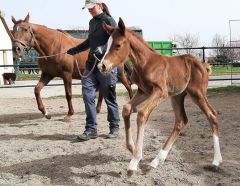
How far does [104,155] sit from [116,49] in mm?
1535

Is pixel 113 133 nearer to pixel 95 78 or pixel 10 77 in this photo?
pixel 95 78

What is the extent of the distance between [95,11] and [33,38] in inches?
97.0

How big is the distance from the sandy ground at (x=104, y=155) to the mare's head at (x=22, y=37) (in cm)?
140

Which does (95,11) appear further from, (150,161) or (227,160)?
(227,160)

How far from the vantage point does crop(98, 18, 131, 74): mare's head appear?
3.85m

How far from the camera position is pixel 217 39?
53.1 meters

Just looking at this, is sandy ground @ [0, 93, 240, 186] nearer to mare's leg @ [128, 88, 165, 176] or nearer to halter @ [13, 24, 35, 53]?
mare's leg @ [128, 88, 165, 176]

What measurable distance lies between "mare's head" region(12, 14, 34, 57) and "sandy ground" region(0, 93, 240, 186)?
1401 millimetres

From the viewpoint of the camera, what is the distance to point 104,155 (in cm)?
489

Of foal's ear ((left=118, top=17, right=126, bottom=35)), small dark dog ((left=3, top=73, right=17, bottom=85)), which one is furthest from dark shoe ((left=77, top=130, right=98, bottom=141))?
small dark dog ((left=3, top=73, right=17, bottom=85))

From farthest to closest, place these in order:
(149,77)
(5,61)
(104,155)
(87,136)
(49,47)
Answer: (5,61) < (49,47) < (87,136) < (104,155) < (149,77)

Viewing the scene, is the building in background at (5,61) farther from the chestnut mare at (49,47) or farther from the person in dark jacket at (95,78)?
the person in dark jacket at (95,78)

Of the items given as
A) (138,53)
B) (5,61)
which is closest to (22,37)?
(138,53)

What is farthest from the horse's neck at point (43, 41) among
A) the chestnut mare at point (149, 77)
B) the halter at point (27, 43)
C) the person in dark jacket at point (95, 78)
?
the chestnut mare at point (149, 77)
